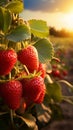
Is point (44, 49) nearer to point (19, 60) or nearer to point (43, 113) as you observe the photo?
point (19, 60)

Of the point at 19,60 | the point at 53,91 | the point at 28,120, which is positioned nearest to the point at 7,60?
the point at 19,60

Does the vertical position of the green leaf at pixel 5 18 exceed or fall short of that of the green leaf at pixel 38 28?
it exceeds it

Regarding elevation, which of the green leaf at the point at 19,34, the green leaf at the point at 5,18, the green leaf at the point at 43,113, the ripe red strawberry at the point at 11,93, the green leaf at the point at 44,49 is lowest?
the green leaf at the point at 43,113

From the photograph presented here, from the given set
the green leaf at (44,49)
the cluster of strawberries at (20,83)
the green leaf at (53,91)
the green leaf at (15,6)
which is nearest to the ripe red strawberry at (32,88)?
the cluster of strawberries at (20,83)

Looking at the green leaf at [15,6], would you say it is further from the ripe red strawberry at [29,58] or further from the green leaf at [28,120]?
the green leaf at [28,120]

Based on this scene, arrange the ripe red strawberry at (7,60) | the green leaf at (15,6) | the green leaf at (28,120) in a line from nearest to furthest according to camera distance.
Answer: the ripe red strawberry at (7,60), the green leaf at (15,6), the green leaf at (28,120)

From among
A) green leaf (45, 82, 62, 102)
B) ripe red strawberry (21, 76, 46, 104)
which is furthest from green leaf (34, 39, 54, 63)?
green leaf (45, 82, 62, 102)
